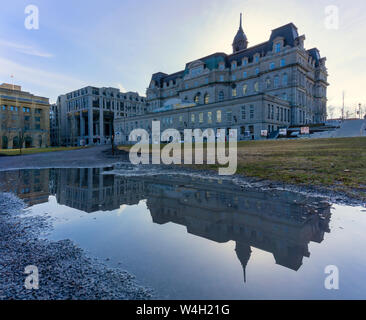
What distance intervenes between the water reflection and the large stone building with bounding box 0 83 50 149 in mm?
81740

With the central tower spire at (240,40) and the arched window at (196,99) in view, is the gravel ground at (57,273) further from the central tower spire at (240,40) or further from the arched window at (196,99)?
the central tower spire at (240,40)

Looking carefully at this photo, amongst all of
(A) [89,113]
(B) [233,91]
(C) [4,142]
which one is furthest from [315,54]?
(C) [4,142]

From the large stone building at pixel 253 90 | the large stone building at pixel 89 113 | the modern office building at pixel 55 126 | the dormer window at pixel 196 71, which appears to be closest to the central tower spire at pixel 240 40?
the large stone building at pixel 253 90

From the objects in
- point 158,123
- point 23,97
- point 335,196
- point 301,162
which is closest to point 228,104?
point 158,123

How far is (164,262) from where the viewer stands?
3701mm

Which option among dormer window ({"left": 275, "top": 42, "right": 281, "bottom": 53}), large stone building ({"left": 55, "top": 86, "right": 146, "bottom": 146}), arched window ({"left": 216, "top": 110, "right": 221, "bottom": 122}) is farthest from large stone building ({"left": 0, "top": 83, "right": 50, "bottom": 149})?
dormer window ({"left": 275, "top": 42, "right": 281, "bottom": 53})

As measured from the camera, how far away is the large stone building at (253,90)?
4866 centimetres

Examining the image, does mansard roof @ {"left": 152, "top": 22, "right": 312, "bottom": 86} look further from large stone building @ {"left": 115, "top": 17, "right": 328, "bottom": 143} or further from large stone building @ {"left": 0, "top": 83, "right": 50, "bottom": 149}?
large stone building @ {"left": 0, "top": 83, "right": 50, "bottom": 149}

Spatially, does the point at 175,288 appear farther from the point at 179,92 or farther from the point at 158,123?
the point at 179,92

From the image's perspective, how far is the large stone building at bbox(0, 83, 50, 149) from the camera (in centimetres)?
7375

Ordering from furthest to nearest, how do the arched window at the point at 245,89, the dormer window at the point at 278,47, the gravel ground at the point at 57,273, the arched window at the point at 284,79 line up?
the arched window at the point at 245,89, the dormer window at the point at 278,47, the arched window at the point at 284,79, the gravel ground at the point at 57,273

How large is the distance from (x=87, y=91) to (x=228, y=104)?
7359 centimetres

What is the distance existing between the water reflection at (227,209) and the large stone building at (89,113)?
90531 millimetres

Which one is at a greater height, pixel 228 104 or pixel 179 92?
pixel 179 92
